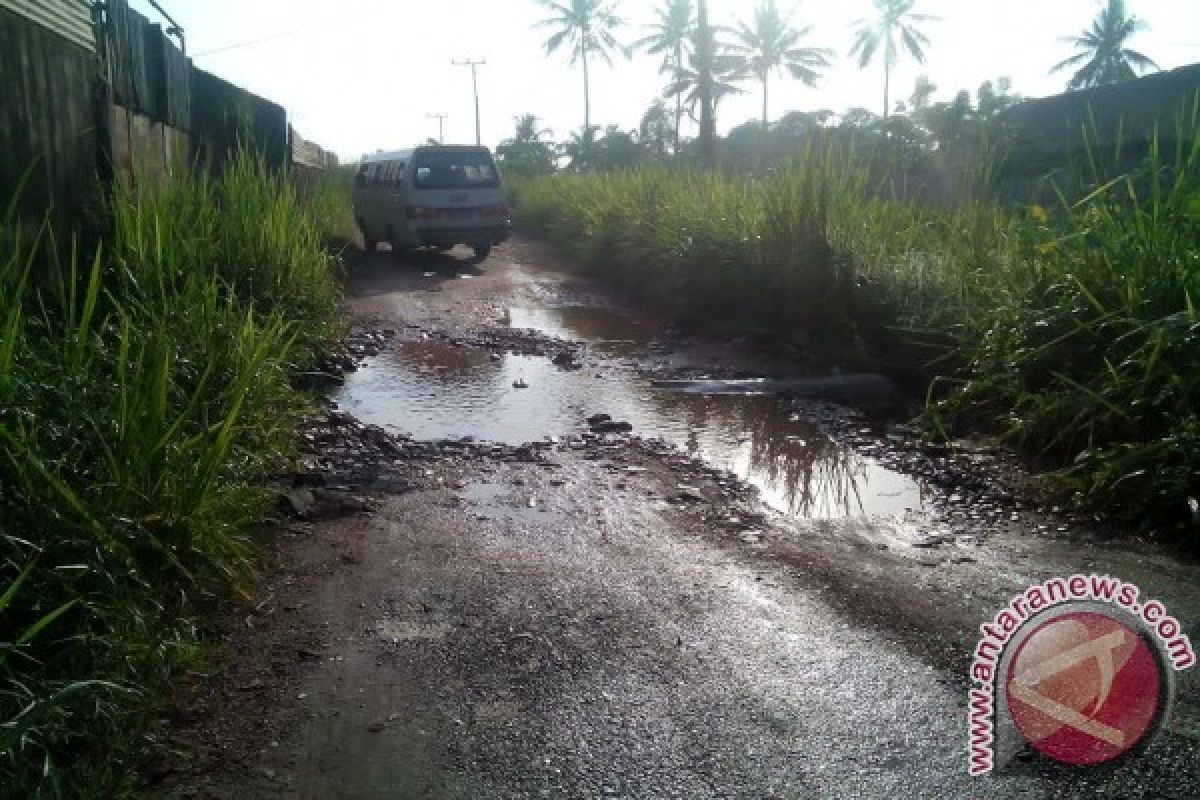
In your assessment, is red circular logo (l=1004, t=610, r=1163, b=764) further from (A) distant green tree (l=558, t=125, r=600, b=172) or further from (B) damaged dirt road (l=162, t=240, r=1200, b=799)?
(A) distant green tree (l=558, t=125, r=600, b=172)

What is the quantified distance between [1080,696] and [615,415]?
13.8 feet

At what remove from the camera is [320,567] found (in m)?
3.56

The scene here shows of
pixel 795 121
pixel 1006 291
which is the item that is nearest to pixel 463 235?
pixel 1006 291

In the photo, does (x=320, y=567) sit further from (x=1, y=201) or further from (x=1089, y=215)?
(x=1089, y=215)

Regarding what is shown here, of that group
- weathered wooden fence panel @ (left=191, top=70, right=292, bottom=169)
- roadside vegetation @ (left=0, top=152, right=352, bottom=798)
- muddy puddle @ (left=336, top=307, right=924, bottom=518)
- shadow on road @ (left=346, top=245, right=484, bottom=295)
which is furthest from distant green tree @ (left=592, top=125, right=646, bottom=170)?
roadside vegetation @ (left=0, top=152, right=352, bottom=798)

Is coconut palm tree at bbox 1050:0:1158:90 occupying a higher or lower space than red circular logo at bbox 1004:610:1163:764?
higher

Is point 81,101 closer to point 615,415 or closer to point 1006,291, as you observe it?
point 615,415

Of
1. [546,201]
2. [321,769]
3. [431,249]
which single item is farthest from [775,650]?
[546,201]

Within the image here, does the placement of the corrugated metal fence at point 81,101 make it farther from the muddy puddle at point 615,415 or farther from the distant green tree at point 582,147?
the distant green tree at point 582,147

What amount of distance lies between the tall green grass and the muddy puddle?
90 cm

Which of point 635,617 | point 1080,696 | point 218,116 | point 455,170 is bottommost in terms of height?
point 635,617

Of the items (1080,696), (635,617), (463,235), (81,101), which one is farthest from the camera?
(463,235)

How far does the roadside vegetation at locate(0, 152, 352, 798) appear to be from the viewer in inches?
84.5

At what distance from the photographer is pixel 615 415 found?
20.5 ft
